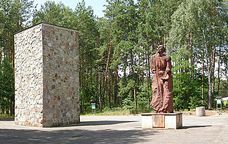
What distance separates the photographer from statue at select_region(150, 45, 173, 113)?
56.4 feet

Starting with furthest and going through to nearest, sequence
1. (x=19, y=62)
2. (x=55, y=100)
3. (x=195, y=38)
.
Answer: (x=195, y=38)
(x=19, y=62)
(x=55, y=100)

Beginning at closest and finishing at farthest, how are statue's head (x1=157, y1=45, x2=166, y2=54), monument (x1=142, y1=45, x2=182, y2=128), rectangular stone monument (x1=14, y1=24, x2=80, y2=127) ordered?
monument (x1=142, y1=45, x2=182, y2=128), statue's head (x1=157, y1=45, x2=166, y2=54), rectangular stone monument (x1=14, y1=24, x2=80, y2=127)

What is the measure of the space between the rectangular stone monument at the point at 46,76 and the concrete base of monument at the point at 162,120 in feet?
18.9

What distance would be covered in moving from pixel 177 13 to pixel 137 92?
12.8m

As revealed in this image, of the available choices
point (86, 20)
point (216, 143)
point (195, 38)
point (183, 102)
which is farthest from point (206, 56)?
point (216, 143)

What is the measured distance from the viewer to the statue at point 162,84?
56.4 ft

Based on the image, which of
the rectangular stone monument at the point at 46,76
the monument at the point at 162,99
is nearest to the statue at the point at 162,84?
the monument at the point at 162,99

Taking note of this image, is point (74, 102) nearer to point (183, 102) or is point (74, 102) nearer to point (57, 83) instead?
point (57, 83)

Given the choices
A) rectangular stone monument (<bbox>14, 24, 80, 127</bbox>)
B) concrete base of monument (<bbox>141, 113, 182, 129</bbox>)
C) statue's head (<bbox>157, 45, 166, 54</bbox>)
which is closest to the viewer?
concrete base of monument (<bbox>141, 113, 182, 129</bbox>)

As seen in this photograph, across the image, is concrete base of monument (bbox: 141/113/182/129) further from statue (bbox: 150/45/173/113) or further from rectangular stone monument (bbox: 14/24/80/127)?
rectangular stone monument (bbox: 14/24/80/127)

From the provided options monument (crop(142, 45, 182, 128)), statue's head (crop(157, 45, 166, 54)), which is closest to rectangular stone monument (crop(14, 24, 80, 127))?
monument (crop(142, 45, 182, 128))

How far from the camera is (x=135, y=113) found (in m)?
37.0

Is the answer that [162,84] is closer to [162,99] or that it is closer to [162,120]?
[162,99]

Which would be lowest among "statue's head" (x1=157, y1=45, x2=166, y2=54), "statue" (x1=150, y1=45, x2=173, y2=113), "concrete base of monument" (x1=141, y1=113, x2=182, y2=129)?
"concrete base of monument" (x1=141, y1=113, x2=182, y2=129)
